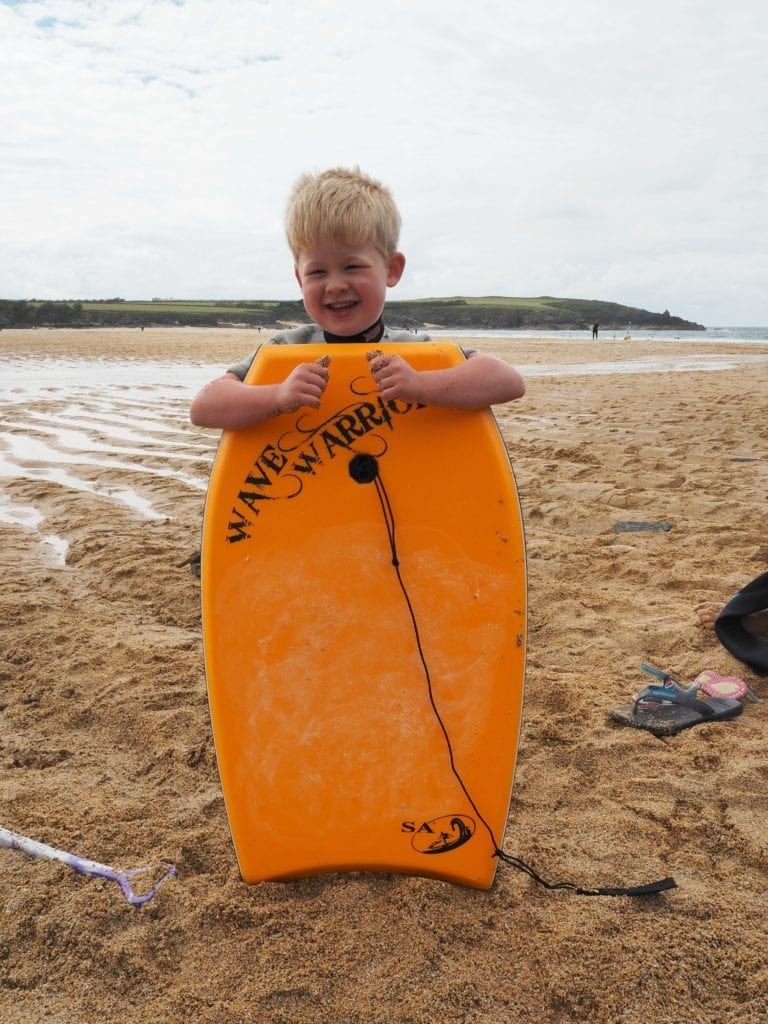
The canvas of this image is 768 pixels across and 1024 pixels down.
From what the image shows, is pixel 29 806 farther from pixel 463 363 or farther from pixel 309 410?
pixel 463 363

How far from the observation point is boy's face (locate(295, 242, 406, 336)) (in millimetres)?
1802

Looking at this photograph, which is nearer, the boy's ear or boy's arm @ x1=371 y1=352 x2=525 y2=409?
Answer: boy's arm @ x1=371 y1=352 x2=525 y2=409

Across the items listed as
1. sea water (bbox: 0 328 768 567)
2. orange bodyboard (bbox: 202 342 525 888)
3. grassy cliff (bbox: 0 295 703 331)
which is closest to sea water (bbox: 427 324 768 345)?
grassy cliff (bbox: 0 295 703 331)

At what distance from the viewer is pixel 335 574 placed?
68.2 inches

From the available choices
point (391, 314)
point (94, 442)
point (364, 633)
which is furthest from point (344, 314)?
point (391, 314)

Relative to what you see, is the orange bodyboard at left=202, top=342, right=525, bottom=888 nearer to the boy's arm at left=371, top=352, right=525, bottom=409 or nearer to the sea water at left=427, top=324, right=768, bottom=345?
the boy's arm at left=371, top=352, right=525, bottom=409

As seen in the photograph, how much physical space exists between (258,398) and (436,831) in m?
1.05

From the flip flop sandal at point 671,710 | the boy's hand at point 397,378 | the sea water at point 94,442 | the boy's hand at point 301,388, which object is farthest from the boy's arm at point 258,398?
the sea water at point 94,442

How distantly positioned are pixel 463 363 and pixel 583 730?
4.09ft

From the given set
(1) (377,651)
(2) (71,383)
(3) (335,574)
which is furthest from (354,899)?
(2) (71,383)

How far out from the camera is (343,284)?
1806 millimetres

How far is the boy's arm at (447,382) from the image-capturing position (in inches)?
63.6

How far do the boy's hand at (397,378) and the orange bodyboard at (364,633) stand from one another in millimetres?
61

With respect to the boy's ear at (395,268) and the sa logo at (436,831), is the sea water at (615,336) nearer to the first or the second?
the boy's ear at (395,268)
